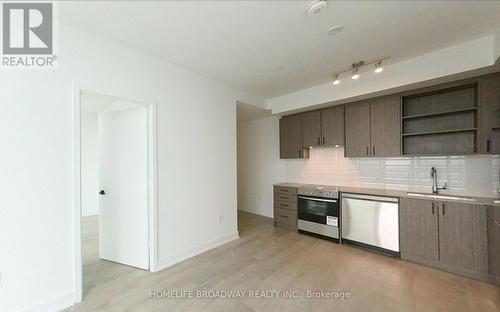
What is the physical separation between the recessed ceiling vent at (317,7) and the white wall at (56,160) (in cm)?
201

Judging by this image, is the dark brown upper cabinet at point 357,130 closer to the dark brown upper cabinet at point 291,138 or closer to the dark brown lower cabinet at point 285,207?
the dark brown upper cabinet at point 291,138

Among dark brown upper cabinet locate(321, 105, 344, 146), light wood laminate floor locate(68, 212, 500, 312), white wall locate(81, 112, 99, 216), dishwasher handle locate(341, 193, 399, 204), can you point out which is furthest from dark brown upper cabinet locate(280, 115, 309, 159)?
white wall locate(81, 112, 99, 216)

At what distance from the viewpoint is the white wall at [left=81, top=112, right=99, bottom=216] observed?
217 inches

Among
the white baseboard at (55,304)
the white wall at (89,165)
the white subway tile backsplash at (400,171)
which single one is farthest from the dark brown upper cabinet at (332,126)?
the white wall at (89,165)

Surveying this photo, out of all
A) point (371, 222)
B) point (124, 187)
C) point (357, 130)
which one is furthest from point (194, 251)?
point (357, 130)

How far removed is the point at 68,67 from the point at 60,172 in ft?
3.49

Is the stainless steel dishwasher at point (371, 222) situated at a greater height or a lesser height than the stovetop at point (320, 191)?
lesser

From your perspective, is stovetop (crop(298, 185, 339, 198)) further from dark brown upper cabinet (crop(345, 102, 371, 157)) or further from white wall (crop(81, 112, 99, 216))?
white wall (crop(81, 112, 99, 216))

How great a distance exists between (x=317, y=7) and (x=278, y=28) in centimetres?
46

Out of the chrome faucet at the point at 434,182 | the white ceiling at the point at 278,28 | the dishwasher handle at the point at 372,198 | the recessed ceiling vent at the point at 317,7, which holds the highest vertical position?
the white ceiling at the point at 278,28

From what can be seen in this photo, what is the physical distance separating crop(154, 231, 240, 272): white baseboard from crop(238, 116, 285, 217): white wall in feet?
5.69

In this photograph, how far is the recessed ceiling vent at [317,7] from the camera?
5.70 ft

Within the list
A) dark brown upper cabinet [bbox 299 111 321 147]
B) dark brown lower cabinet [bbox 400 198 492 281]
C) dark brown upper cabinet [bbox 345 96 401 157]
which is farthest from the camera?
dark brown upper cabinet [bbox 299 111 321 147]

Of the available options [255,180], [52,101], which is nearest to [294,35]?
[52,101]
